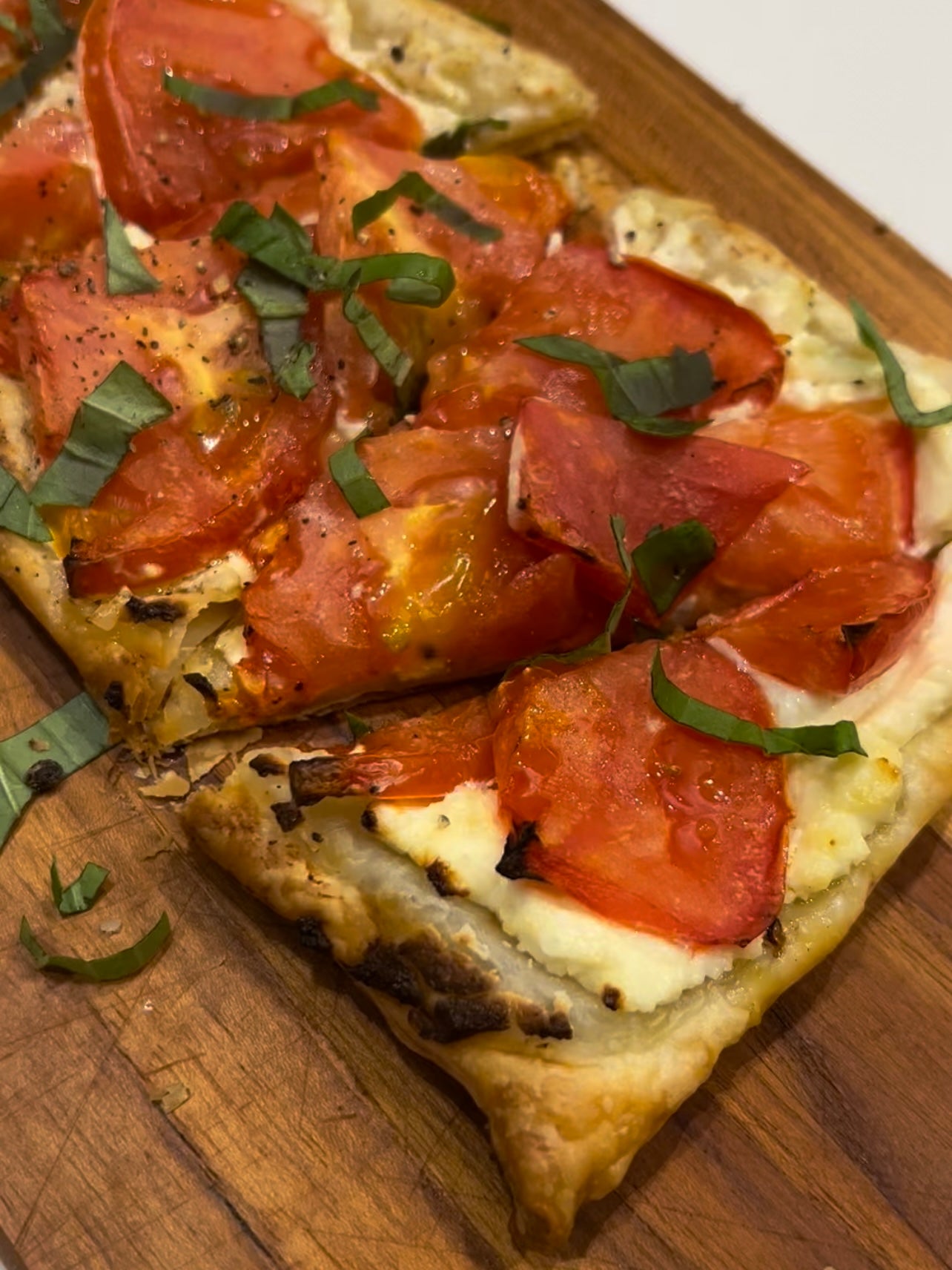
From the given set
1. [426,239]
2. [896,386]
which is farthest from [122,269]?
[896,386]

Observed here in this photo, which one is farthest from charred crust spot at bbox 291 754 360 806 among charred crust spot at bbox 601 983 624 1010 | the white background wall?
the white background wall

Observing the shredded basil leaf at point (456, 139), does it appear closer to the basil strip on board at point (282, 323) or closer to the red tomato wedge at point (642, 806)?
the basil strip on board at point (282, 323)

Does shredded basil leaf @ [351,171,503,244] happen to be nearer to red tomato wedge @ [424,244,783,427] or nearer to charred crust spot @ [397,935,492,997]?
red tomato wedge @ [424,244,783,427]

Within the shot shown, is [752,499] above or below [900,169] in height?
below

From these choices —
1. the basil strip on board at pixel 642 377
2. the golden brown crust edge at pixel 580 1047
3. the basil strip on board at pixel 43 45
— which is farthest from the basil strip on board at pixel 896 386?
the basil strip on board at pixel 43 45

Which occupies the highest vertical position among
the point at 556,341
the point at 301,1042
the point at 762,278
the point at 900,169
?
the point at 900,169

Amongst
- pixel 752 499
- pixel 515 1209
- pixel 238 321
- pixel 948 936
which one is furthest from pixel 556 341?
pixel 515 1209

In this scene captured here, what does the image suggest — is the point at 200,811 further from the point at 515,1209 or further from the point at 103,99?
the point at 103,99
